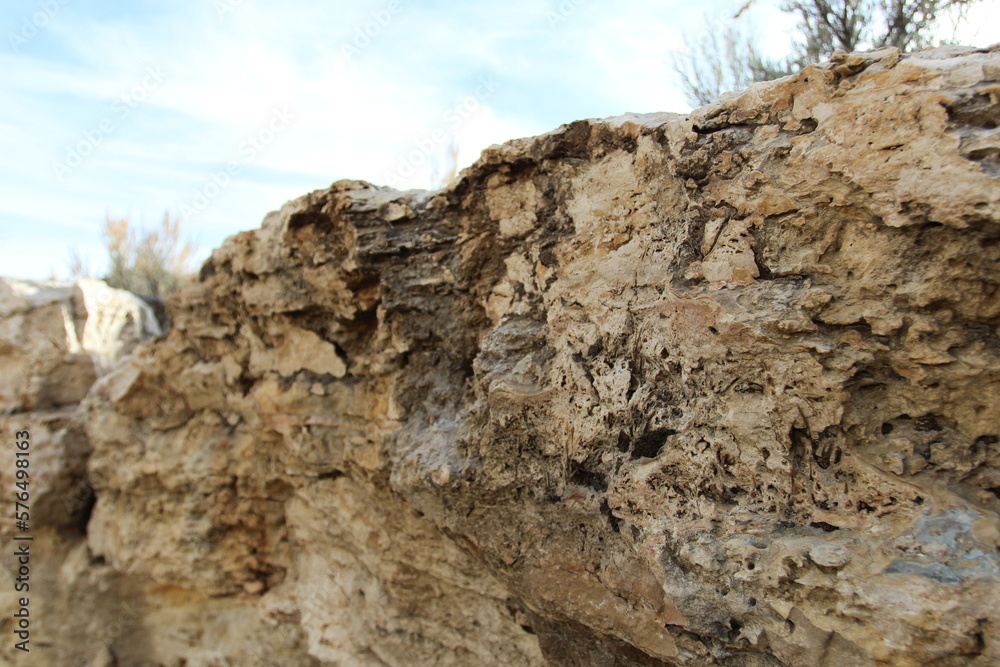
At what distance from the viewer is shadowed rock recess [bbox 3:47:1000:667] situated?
3.65ft

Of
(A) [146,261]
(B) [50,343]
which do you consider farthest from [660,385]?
(A) [146,261]

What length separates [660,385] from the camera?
1.43 metres

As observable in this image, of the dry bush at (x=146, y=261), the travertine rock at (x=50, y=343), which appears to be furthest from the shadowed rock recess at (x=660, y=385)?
the dry bush at (x=146, y=261)

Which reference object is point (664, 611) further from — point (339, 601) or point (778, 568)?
point (339, 601)

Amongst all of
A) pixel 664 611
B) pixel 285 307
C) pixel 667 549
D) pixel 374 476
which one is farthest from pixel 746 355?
pixel 285 307

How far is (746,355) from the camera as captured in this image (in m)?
1.28

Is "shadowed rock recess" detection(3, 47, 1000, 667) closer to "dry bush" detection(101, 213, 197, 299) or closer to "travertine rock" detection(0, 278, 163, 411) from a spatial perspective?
"travertine rock" detection(0, 278, 163, 411)

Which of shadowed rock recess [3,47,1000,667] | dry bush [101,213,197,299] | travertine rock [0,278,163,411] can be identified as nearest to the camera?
shadowed rock recess [3,47,1000,667]

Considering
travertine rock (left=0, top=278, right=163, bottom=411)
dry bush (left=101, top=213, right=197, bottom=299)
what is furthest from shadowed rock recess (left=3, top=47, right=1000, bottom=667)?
dry bush (left=101, top=213, right=197, bottom=299)

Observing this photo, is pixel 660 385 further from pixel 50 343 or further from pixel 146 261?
pixel 146 261

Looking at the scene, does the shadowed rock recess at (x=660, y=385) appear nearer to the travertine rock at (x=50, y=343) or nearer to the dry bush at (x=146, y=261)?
the travertine rock at (x=50, y=343)

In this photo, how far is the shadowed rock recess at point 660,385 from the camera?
1.11 meters

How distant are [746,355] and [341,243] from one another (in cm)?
127

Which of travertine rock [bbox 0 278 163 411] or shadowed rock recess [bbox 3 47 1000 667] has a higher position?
travertine rock [bbox 0 278 163 411]
